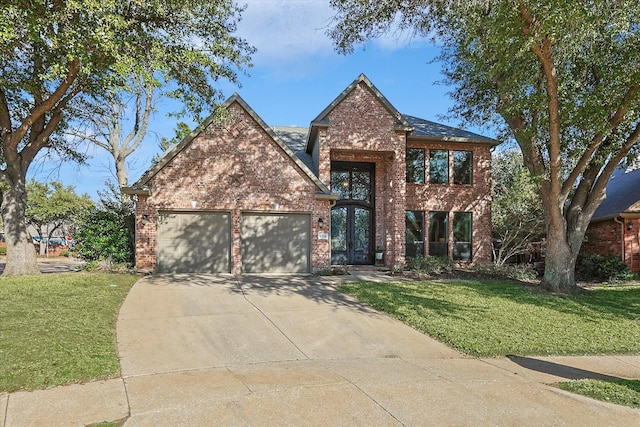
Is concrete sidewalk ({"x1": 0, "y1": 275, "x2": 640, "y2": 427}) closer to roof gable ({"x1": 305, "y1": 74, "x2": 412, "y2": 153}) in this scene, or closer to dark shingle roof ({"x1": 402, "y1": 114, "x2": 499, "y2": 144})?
roof gable ({"x1": 305, "y1": 74, "x2": 412, "y2": 153})

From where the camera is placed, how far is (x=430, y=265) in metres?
15.3

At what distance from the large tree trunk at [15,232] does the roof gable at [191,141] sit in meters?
3.02

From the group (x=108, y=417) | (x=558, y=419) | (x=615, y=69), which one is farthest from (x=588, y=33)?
(x=108, y=417)

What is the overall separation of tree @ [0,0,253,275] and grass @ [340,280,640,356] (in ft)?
24.4

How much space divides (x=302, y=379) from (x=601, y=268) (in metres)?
16.1

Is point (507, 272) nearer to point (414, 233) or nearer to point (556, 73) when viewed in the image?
point (414, 233)

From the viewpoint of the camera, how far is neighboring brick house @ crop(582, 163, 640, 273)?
1675 cm

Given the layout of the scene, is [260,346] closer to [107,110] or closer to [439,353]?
[439,353]

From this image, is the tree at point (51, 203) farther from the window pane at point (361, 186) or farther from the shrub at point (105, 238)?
the window pane at point (361, 186)

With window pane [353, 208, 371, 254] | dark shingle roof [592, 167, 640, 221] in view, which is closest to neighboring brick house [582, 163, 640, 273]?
dark shingle roof [592, 167, 640, 221]

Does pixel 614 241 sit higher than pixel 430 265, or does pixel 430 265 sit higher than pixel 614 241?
pixel 614 241

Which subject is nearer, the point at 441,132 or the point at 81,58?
the point at 81,58

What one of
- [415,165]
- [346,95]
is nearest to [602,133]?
[415,165]

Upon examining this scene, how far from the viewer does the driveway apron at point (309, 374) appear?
4.25m
